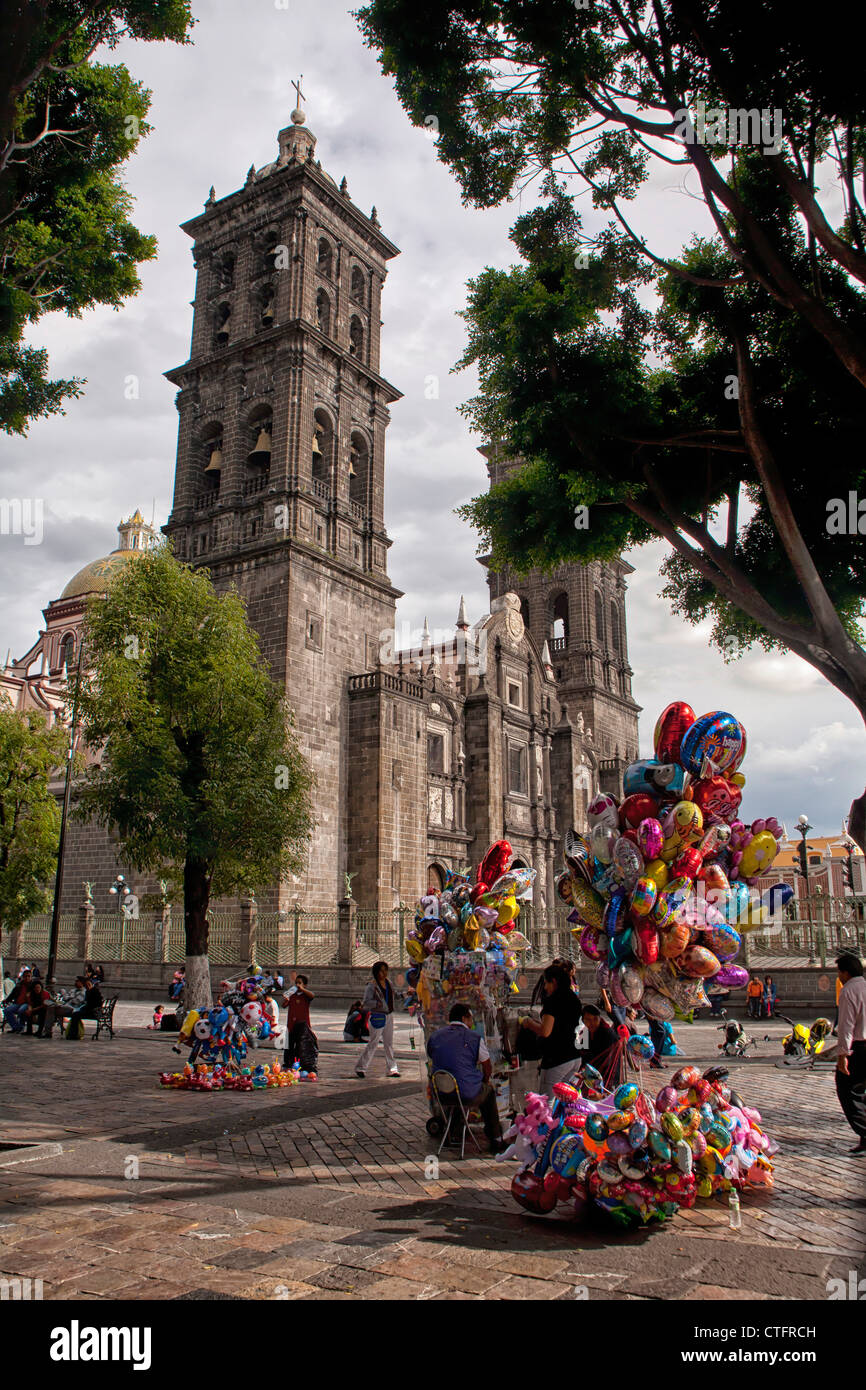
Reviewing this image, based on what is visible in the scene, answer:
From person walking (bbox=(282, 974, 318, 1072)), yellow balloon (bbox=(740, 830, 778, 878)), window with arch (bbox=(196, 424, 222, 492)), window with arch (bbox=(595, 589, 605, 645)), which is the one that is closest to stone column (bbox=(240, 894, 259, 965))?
person walking (bbox=(282, 974, 318, 1072))

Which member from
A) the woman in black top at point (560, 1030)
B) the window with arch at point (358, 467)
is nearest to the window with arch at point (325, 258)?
the window with arch at point (358, 467)

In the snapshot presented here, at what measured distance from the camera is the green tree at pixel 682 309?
31.0 ft

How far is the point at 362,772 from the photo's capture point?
28.2 meters

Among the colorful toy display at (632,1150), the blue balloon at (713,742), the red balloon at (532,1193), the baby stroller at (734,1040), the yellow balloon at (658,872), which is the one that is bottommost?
the baby stroller at (734,1040)

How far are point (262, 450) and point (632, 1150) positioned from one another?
27.0 metres

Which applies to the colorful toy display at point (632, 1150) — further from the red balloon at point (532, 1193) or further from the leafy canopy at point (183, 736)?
the leafy canopy at point (183, 736)

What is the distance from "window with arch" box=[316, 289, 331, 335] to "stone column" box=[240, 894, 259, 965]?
19.6 m

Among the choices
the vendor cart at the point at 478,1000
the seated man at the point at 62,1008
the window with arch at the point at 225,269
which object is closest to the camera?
the vendor cart at the point at 478,1000

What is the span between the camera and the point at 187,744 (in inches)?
652

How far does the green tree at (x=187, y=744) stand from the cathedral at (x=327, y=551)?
22.1 feet

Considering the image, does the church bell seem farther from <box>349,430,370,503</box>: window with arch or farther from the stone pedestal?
the stone pedestal

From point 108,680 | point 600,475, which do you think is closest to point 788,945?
point 600,475

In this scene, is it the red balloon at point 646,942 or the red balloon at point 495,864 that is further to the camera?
the red balloon at point 495,864

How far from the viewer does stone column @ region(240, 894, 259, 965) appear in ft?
77.0
